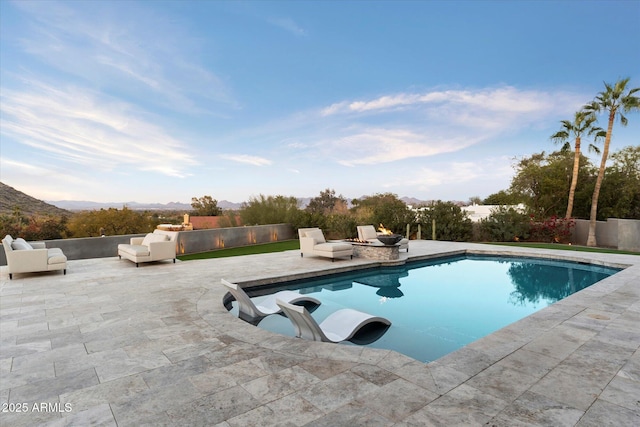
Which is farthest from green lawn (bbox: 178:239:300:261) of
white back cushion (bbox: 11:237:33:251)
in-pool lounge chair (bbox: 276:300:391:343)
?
Answer: in-pool lounge chair (bbox: 276:300:391:343)

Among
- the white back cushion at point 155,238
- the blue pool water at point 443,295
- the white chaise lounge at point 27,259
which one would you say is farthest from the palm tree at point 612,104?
the white chaise lounge at point 27,259

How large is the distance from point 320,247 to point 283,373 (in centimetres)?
601

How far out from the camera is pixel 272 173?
2052cm

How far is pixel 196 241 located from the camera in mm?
11242

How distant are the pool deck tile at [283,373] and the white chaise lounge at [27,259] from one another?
96.6 inches

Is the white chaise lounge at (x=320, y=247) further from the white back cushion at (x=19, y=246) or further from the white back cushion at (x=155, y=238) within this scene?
the white back cushion at (x=19, y=246)

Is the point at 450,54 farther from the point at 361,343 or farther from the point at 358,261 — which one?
the point at 361,343

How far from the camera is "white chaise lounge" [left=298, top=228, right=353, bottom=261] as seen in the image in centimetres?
841

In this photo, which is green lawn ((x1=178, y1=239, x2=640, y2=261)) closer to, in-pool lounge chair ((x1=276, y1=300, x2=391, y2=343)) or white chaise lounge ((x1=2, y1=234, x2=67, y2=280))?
white chaise lounge ((x1=2, y1=234, x2=67, y2=280))

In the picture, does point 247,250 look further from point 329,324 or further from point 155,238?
point 329,324

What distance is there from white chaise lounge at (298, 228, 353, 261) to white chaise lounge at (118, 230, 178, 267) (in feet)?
10.5

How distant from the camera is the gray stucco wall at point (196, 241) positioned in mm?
9148

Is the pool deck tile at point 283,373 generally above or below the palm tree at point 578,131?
below

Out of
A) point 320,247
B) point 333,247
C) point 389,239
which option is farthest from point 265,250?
point 389,239
